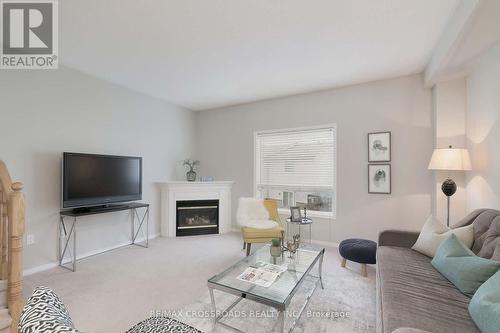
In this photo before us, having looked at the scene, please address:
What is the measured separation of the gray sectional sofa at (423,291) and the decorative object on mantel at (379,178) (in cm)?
128

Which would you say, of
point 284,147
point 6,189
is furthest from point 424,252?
point 6,189

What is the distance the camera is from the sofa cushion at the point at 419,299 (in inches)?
49.6

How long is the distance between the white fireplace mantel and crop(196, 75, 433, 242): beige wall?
0.56m

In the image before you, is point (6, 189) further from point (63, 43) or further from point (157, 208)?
point (157, 208)

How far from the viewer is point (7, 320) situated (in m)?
1.74

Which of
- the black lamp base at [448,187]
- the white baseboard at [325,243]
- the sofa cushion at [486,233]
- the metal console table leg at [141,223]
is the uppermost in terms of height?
the black lamp base at [448,187]

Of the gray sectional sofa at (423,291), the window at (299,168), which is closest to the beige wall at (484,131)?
the gray sectional sofa at (423,291)

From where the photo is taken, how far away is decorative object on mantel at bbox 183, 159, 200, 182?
→ 4836 mm

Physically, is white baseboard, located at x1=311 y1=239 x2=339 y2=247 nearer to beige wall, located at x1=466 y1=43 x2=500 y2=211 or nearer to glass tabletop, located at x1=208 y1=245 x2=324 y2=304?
glass tabletop, located at x1=208 y1=245 x2=324 y2=304

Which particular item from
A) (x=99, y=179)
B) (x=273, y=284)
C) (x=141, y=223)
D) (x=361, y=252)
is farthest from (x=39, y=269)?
(x=361, y=252)

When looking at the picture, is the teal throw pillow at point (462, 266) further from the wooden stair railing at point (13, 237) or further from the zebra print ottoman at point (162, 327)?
the wooden stair railing at point (13, 237)

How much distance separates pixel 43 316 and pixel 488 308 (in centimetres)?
189

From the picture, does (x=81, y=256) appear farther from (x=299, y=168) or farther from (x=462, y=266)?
(x=462, y=266)

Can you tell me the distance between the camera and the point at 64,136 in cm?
317
